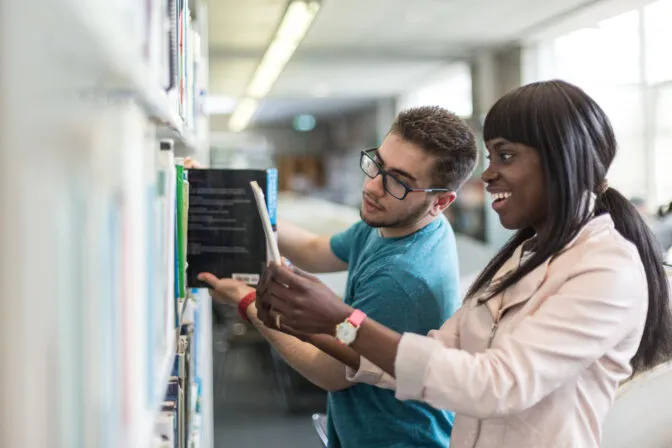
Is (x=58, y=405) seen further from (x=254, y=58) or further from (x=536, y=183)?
(x=254, y=58)

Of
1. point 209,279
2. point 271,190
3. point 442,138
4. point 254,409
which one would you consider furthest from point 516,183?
point 254,409

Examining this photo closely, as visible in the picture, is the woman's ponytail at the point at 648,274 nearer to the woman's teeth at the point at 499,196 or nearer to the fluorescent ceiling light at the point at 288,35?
the woman's teeth at the point at 499,196

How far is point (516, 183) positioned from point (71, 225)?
93cm

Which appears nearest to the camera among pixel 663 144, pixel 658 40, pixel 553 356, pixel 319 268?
pixel 553 356

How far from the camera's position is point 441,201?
5.89 ft

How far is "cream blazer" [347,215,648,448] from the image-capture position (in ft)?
3.70

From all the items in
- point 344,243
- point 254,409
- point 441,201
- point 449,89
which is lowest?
point 254,409

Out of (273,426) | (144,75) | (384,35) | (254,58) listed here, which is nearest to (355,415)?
(144,75)

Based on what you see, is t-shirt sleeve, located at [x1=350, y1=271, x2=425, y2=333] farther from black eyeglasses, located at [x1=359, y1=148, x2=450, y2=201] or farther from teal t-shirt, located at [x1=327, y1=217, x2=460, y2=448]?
black eyeglasses, located at [x1=359, y1=148, x2=450, y2=201]

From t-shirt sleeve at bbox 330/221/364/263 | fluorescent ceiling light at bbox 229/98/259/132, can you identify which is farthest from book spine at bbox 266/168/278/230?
fluorescent ceiling light at bbox 229/98/259/132

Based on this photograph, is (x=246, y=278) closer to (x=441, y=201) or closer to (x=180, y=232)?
(x=180, y=232)

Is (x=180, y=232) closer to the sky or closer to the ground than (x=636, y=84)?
closer to the ground

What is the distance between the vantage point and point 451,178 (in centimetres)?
178

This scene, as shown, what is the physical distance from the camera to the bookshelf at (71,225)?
45 cm
